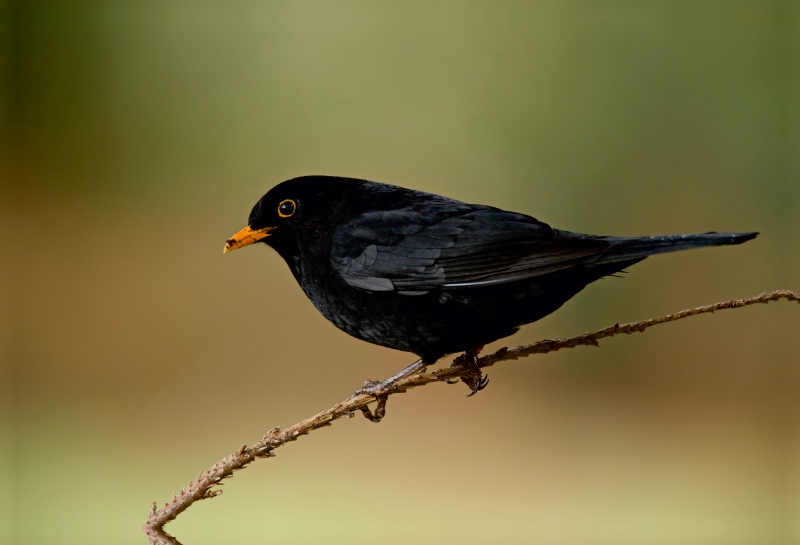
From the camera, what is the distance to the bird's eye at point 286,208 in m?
2.51

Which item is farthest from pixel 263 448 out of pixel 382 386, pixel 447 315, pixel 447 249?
pixel 447 249

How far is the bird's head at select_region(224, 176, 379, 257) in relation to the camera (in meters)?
2.50

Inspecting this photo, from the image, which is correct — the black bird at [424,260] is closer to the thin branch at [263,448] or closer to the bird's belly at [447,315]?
the bird's belly at [447,315]

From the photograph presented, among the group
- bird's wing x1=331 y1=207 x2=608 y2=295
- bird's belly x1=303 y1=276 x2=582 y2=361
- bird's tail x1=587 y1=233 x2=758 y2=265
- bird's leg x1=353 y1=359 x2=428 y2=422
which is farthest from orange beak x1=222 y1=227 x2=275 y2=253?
bird's tail x1=587 y1=233 x2=758 y2=265

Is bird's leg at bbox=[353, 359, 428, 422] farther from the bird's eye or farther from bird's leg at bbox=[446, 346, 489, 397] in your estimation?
the bird's eye

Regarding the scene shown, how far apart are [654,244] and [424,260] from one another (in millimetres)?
745

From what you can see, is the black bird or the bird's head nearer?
the black bird

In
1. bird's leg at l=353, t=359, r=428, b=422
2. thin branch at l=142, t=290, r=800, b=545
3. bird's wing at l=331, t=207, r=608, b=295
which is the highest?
bird's wing at l=331, t=207, r=608, b=295

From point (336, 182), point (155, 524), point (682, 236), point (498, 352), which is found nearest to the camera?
point (155, 524)

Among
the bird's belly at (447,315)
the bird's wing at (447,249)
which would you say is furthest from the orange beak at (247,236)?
the bird's belly at (447,315)

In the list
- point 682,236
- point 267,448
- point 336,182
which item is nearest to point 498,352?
point 682,236

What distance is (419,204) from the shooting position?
2484mm

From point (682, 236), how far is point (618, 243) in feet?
0.61

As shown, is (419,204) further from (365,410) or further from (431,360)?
(365,410)
